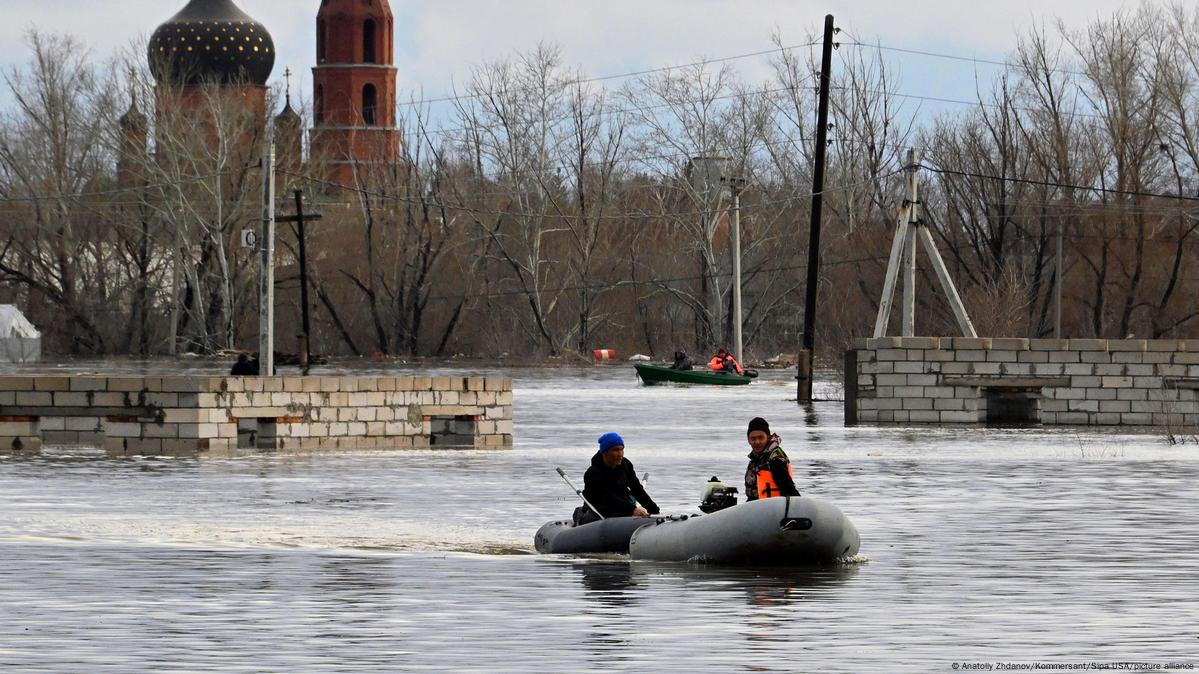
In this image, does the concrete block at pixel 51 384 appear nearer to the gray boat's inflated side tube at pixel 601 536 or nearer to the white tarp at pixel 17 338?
the gray boat's inflated side tube at pixel 601 536

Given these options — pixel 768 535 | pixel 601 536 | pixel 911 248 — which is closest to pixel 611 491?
pixel 601 536

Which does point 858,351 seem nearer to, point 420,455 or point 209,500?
point 420,455

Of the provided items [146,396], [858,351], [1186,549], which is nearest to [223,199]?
[858,351]

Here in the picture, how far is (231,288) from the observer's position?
9519cm

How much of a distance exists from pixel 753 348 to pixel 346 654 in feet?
289

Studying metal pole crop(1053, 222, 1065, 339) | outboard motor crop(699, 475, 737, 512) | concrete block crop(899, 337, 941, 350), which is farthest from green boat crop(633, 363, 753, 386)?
outboard motor crop(699, 475, 737, 512)

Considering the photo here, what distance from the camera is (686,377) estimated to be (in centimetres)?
7000

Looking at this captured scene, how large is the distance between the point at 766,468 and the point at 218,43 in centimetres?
11229

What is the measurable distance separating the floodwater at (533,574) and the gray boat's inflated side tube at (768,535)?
192 millimetres

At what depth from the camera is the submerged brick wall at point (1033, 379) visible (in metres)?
40.1

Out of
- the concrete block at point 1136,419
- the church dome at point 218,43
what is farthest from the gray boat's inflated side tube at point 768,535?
the church dome at point 218,43

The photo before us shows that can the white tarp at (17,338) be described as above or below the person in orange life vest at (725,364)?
above

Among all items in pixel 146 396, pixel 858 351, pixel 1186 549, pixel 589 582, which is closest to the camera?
A: pixel 589 582

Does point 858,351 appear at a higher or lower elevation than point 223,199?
lower
